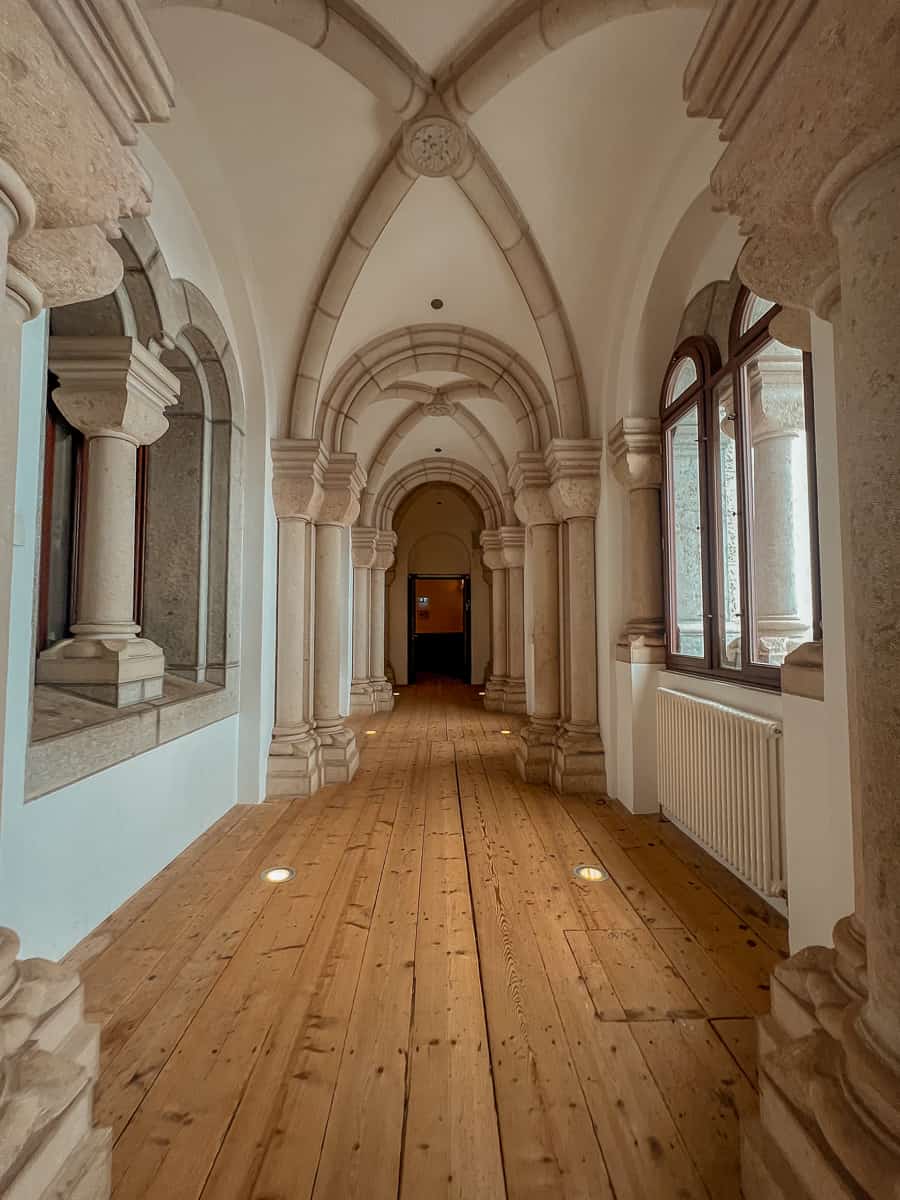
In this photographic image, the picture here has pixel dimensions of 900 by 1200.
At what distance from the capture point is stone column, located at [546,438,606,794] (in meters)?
3.56

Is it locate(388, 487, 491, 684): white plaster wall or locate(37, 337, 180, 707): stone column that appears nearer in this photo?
locate(37, 337, 180, 707): stone column

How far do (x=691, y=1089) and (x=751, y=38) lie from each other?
2011 millimetres

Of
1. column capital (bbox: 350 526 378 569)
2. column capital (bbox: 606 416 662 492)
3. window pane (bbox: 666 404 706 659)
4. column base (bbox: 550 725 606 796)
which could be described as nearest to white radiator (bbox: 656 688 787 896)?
window pane (bbox: 666 404 706 659)

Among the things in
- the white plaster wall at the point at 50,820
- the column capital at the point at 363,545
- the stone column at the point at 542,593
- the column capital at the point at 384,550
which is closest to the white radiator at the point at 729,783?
the stone column at the point at 542,593

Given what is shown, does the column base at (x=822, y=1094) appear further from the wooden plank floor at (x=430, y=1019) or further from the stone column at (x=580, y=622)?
the stone column at (x=580, y=622)

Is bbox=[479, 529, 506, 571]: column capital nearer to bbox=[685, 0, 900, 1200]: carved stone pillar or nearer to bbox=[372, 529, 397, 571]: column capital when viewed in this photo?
bbox=[372, 529, 397, 571]: column capital

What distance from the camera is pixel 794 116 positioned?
0.87 m

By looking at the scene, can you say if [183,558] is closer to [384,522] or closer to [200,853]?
[200,853]

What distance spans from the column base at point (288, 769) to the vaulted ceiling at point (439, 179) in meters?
1.95

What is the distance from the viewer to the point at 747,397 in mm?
2520

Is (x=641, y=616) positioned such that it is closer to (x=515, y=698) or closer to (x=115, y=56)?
(x=115, y=56)

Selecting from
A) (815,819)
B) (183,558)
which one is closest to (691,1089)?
(815,819)

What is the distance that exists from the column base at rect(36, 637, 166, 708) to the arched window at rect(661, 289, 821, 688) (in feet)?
8.47

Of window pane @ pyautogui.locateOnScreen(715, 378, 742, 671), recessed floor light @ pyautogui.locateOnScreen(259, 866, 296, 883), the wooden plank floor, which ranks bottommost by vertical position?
recessed floor light @ pyautogui.locateOnScreen(259, 866, 296, 883)
